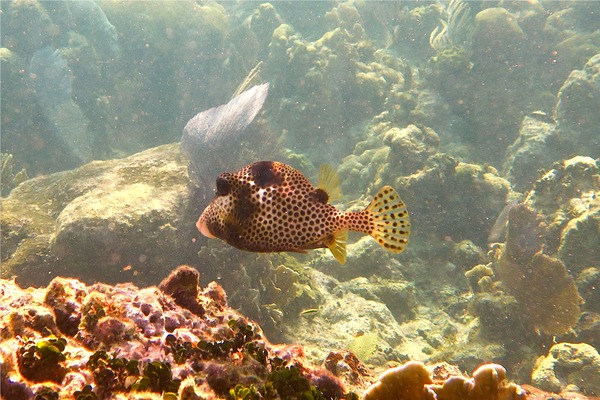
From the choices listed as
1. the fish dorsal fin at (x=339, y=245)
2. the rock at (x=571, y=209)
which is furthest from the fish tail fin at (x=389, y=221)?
the rock at (x=571, y=209)

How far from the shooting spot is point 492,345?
6887mm

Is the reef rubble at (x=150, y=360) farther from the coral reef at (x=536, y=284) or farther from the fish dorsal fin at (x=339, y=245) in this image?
the coral reef at (x=536, y=284)

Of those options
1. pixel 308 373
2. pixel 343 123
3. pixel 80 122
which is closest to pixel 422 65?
pixel 343 123

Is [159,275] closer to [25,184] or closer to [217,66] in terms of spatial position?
[25,184]

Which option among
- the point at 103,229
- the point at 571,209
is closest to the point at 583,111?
the point at 571,209

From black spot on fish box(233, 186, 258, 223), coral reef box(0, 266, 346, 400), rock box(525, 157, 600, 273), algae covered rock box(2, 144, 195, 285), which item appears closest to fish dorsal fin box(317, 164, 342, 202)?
black spot on fish box(233, 186, 258, 223)

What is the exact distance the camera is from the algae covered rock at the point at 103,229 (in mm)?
5934

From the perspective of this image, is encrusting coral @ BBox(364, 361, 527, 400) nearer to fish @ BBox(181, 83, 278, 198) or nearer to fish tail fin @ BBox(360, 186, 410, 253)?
fish tail fin @ BBox(360, 186, 410, 253)

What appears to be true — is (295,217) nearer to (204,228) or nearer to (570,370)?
(204,228)

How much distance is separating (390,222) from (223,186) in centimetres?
112

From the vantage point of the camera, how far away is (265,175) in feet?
7.92

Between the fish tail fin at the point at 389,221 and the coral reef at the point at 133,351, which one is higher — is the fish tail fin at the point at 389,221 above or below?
above

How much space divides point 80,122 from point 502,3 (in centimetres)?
1904

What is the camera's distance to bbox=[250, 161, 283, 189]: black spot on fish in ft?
7.86
